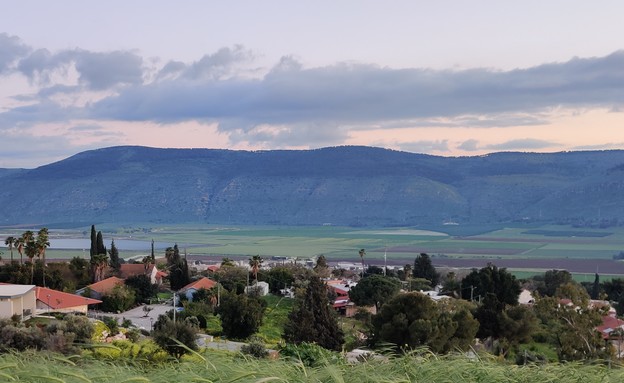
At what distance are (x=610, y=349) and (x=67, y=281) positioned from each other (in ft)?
105

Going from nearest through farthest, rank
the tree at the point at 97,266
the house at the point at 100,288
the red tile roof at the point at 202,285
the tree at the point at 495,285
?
1. the house at the point at 100,288
2. the tree at the point at 495,285
3. the red tile roof at the point at 202,285
4. the tree at the point at 97,266

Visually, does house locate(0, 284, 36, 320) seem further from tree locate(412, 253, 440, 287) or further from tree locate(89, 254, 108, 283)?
tree locate(412, 253, 440, 287)

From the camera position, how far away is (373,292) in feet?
155

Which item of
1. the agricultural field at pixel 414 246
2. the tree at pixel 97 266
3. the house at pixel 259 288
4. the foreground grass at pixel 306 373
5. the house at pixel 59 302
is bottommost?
the agricultural field at pixel 414 246

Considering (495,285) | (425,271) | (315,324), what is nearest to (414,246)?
(425,271)

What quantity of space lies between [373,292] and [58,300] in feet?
55.5

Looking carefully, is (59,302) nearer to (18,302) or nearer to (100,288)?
(18,302)

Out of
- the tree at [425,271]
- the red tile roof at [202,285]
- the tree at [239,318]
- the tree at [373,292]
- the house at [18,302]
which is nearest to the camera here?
the tree at [239,318]

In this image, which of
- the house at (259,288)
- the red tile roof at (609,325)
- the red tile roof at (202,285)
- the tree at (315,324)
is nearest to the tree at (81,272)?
the red tile roof at (202,285)

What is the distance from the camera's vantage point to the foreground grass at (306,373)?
677 cm

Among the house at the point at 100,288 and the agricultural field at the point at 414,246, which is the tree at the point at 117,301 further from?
the agricultural field at the point at 414,246

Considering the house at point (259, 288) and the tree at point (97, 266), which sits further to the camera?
the tree at point (97, 266)

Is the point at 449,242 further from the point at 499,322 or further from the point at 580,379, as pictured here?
the point at 580,379

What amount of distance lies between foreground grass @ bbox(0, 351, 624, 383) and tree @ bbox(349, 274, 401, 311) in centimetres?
3830
